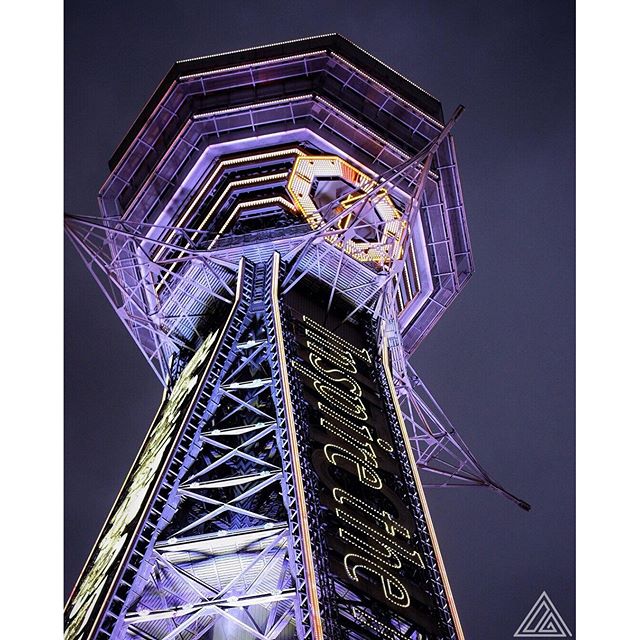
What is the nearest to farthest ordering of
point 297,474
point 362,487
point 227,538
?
point 227,538
point 297,474
point 362,487

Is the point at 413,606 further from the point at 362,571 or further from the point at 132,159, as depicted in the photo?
the point at 132,159

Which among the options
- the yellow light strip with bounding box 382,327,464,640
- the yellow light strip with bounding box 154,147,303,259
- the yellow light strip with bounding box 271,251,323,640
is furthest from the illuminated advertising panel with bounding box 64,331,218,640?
the yellow light strip with bounding box 382,327,464,640

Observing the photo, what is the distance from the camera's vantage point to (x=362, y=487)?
131 ft

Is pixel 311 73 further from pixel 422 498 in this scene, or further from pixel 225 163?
pixel 422 498

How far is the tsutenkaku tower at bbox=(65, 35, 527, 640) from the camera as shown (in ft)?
112

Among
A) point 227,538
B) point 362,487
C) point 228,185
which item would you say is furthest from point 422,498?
point 228,185

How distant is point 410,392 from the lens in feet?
178

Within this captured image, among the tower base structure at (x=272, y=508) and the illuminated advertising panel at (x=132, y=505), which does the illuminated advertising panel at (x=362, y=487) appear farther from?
the illuminated advertising panel at (x=132, y=505)

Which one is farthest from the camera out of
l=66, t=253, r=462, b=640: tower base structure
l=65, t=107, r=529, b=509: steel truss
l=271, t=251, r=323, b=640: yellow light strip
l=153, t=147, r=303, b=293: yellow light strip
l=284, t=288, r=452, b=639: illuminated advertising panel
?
l=153, t=147, r=303, b=293: yellow light strip

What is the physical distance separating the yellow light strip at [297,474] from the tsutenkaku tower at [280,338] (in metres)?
0.10

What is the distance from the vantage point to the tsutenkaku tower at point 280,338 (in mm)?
34156

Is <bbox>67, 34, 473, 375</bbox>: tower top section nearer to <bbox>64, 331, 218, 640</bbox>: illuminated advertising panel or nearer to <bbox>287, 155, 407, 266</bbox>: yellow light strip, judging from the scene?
<bbox>287, 155, 407, 266</bbox>: yellow light strip

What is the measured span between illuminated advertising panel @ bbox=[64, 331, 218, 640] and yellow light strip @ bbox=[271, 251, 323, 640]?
2.96 meters

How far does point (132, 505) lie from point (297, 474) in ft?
27.5
